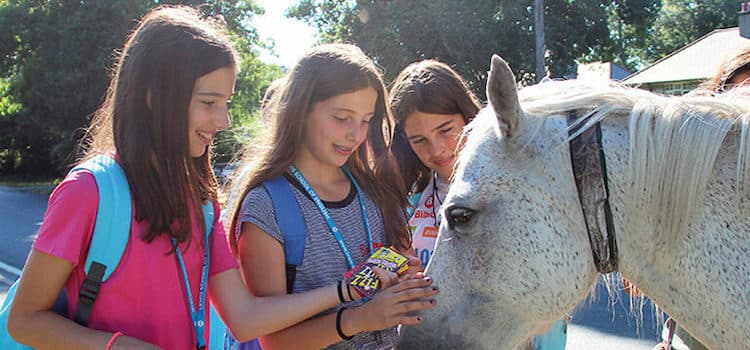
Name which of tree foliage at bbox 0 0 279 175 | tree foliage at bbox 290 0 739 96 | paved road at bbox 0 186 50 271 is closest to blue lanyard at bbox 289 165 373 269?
paved road at bbox 0 186 50 271

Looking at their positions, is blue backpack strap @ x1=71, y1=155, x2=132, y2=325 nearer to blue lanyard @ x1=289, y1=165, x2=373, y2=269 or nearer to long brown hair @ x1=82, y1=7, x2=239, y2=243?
long brown hair @ x1=82, y1=7, x2=239, y2=243

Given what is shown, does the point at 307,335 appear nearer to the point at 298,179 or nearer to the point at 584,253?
the point at 298,179

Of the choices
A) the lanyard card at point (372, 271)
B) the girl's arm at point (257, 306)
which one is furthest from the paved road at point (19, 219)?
the lanyard card at point (372, 271)

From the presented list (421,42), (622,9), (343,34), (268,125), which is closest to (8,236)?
(268,125)

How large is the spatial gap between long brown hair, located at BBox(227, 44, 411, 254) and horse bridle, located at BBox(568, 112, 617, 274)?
0.79 metres

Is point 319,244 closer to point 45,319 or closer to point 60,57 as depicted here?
point 45,319

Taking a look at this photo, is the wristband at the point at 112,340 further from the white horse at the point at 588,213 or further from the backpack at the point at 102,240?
the white horse at the point at 588,213

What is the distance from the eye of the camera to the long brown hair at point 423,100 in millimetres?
2430

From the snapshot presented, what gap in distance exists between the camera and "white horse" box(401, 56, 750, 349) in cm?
134

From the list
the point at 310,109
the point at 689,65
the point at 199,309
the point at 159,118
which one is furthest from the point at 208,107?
the point at 689,65

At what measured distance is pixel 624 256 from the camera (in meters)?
1.47

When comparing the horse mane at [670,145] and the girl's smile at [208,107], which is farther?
the girl's smile at [208,107]

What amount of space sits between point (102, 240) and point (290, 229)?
0.56m

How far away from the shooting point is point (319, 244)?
6.05 feet
